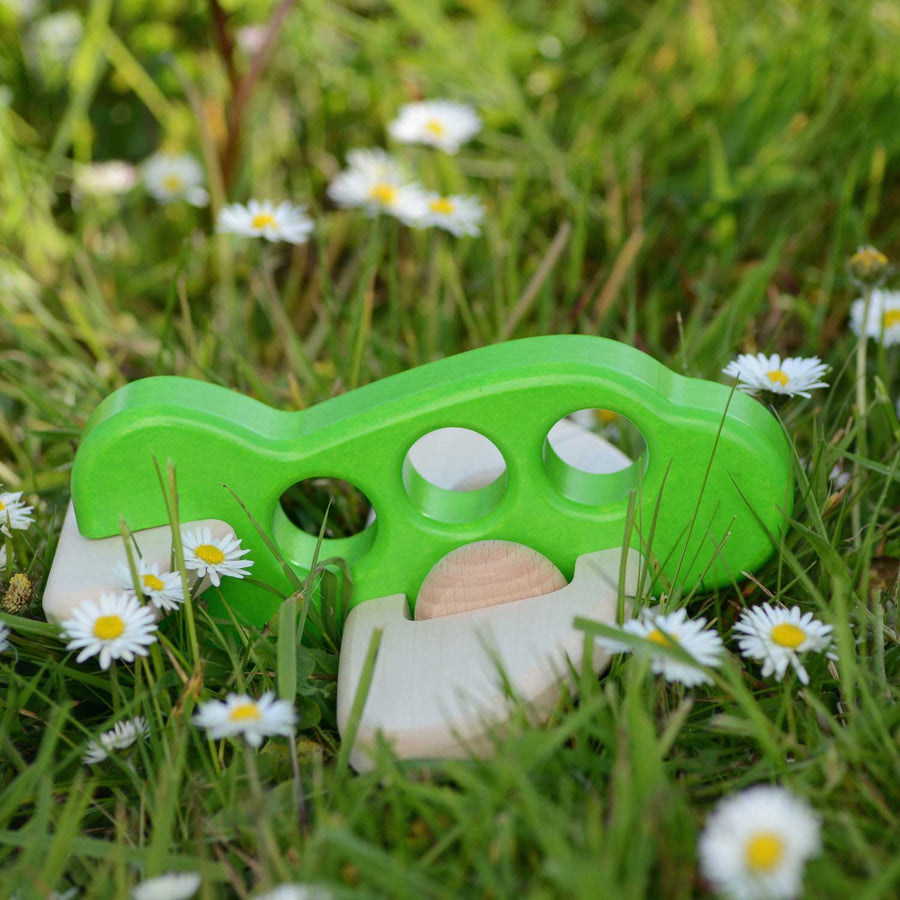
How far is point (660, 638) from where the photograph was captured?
2.28 ft

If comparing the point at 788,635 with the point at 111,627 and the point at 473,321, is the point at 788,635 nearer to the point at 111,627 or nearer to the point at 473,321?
the point at 111,627

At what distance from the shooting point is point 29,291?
4.43ft

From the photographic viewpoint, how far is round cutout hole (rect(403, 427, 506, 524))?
820mm

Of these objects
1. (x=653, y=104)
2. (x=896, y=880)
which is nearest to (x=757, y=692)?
(x=896, y=880)

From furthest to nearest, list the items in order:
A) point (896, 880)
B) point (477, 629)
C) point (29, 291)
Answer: point (29, 291) → point (477, 629) → point (896, 880)

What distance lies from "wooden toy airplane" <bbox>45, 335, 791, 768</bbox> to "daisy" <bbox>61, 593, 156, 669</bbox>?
0.04m

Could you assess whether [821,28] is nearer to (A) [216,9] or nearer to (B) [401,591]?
(A) [216,9]

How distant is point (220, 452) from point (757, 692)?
0.43 m

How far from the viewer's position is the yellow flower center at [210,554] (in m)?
0.77

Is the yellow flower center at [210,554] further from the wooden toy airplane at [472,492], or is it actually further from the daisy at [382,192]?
the daisy at [382,192]

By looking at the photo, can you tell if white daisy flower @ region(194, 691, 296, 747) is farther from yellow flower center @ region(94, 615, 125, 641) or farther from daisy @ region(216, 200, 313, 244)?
daisy @ region(216, 200, 313, 244)

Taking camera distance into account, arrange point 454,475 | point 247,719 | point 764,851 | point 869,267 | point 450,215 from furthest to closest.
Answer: point 450,215
point 869,267
point 454,475
point 247,719
point 764,851

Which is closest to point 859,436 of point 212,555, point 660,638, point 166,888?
point 660,638

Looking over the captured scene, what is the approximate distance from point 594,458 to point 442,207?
1.72 feet
